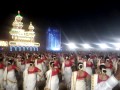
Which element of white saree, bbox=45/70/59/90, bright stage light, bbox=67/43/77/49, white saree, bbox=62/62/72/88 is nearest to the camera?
white saree, bbox=45/70/59/90

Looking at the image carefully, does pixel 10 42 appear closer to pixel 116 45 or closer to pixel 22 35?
pixel 22 35

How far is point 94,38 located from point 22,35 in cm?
2327

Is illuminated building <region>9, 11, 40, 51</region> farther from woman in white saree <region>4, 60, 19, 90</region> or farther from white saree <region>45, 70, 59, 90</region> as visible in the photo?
white saree <region>45, 70, 59, 90</region>

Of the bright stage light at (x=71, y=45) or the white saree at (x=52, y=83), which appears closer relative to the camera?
the white saree at (x=52, y=83)

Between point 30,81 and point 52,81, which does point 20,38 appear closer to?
point 30,81

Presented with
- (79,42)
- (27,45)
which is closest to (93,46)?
(79,42)

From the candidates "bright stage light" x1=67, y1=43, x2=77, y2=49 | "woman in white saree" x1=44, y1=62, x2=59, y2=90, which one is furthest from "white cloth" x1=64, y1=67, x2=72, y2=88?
"bright stage light" x1=67, y1=43, x2=77, y2=49

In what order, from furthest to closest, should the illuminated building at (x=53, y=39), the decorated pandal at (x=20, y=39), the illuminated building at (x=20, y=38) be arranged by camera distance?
the illuminated building at (x=53, y=39), the illuminated building at (x=20, y=38), the decorated pandal at (x=20, y=39)

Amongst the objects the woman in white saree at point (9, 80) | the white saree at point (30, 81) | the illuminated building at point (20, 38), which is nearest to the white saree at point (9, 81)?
the woman in white saree at point (9, 80)

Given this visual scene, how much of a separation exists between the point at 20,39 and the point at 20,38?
22cm

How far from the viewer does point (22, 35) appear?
151ft

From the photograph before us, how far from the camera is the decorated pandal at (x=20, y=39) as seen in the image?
42969 millimetres

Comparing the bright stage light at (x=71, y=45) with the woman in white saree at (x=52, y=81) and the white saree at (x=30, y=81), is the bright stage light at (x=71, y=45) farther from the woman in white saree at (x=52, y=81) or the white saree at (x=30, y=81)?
the woman in white saree at (x=52, y=81)

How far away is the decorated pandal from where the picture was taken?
141ft
